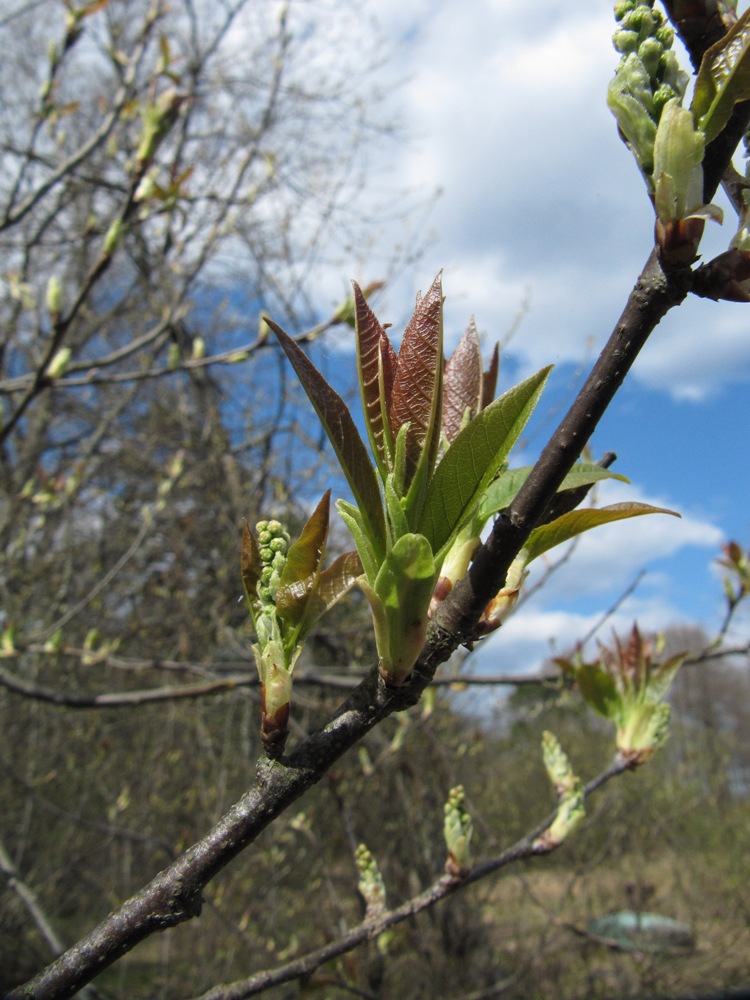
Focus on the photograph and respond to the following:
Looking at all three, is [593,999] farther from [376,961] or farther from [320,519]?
[320,519]

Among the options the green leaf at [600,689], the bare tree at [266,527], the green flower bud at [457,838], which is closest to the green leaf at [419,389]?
the bare tree at [266,527]

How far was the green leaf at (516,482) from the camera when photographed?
0.61m

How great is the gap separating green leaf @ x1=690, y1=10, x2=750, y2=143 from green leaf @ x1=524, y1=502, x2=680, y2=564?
0.29 metres

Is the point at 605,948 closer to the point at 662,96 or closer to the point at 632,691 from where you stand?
the point at 632,691

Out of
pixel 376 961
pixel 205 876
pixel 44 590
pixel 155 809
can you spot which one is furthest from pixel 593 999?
pixel 205 876

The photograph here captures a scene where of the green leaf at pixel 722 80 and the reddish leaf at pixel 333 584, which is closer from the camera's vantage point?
the green leaf at pixel 722 80

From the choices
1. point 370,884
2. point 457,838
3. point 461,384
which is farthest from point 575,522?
point 370,884

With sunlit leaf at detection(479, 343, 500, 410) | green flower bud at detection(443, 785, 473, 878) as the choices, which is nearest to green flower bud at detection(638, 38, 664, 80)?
sunlit leaf at detection(479, 343, 500, 410)

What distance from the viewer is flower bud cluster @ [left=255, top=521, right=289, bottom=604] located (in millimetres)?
646

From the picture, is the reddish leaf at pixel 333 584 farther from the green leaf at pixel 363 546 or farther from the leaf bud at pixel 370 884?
the leaf bud at pixel 370 884

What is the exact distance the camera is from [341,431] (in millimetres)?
559

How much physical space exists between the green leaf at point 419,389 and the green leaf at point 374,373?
0.02 meters

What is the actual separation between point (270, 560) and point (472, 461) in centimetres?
21

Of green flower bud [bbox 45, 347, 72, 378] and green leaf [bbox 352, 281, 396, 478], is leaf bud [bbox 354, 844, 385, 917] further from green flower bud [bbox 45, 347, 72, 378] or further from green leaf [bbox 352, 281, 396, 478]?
green flower bud [bbox 45, 347, 72, 378]
